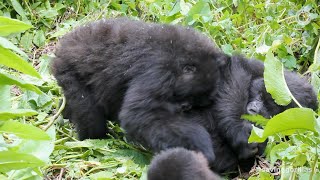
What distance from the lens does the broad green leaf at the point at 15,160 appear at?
5.81 ft

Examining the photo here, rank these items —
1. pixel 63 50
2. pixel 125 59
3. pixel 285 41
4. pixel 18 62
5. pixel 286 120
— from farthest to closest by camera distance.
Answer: pixel 285 41 → pixel 63 50 → pixel 125 59 → pixel 286 120 → pixel 18 62

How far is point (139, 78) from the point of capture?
131 inches

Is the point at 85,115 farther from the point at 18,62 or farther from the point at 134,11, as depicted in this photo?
the point at 134,11

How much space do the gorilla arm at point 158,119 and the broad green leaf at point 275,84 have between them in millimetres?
740

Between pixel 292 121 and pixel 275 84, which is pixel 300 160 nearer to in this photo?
pixel 275 84

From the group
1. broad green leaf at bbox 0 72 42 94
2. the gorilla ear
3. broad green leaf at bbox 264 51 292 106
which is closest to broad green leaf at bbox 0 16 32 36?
broad green leaf at bbox 0 72 42 94

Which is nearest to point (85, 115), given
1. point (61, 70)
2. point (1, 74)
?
point (61, 70)

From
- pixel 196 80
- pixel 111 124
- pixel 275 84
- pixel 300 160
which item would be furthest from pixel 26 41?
pixel 300 160

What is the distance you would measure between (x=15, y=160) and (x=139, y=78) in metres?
1.58

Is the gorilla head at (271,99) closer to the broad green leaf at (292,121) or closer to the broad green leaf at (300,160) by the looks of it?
the broad green leaf at (300,160)

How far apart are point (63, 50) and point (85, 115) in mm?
395

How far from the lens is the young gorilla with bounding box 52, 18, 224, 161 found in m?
3.15

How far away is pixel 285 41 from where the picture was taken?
423cm

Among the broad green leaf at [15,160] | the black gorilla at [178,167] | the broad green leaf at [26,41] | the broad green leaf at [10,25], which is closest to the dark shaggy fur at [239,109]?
the black gorilla at [178,167]
